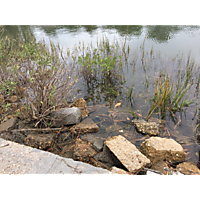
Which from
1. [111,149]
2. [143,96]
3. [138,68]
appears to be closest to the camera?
[111,149]

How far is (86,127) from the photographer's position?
3424 millimetres

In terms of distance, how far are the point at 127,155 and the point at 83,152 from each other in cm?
87

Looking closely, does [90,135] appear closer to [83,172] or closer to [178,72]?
[83,172]

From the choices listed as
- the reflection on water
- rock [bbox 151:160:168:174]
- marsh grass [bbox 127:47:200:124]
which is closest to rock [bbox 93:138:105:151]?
rock [bbox 151:160:168:174]

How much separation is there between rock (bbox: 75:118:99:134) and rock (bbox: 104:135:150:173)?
816mm

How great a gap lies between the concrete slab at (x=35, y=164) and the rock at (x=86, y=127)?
1.34 m

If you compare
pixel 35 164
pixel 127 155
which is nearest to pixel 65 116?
pixel 35 164

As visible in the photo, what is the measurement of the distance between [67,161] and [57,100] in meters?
1.91

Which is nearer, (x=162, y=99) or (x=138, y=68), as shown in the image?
(x=162, y=99)

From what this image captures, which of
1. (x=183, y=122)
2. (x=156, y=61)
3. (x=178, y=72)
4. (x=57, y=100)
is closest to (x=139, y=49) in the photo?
(x=156, y=61)

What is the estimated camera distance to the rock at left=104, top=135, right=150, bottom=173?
2.35m

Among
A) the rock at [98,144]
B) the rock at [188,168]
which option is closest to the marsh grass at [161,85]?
the rock at [98,144]

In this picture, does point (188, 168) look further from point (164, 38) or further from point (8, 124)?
point (164, 38)

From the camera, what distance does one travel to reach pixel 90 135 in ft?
11.1
